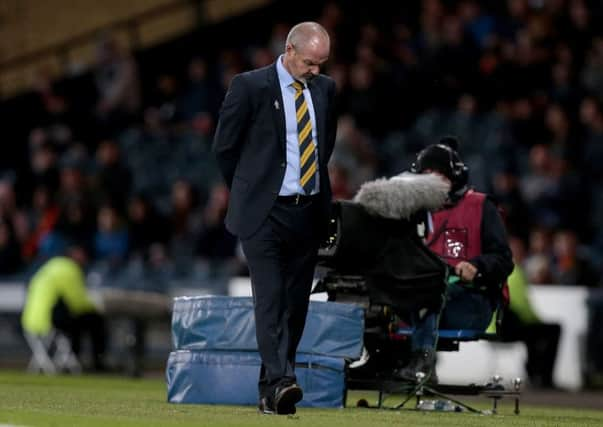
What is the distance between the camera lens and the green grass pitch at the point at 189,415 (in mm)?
8891

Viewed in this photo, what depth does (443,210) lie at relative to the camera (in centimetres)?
1134

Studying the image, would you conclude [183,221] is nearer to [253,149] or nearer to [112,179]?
[112,179]

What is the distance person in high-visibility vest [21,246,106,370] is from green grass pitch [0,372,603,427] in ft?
20.8

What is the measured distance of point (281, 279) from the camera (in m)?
9.63

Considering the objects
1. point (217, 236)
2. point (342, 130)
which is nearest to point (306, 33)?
point (342, 130)

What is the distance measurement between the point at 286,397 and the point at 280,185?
3.97 ft

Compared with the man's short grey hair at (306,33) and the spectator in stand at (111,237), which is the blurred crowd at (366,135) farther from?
the man's short grey hair at (306,33)

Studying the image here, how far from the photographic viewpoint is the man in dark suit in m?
9.56

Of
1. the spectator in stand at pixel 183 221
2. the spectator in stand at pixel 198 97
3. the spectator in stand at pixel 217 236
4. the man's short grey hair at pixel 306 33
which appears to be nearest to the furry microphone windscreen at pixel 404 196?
the man's short grey hair at pixel 306 33

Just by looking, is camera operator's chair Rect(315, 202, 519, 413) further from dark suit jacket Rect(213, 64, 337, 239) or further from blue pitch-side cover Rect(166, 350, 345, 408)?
dark suit jacket Rect(213, 64, 337, 239)

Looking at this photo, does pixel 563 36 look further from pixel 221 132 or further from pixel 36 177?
pixel 221 132

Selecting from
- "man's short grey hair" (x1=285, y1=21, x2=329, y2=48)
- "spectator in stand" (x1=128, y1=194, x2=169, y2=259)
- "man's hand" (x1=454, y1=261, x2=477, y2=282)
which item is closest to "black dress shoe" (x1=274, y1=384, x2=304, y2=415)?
"man's hand" (x1=454, y1=261, x2=477, y2=282)

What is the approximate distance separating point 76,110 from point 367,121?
228 inches

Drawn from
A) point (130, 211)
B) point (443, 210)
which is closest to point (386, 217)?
point (443, 210)
